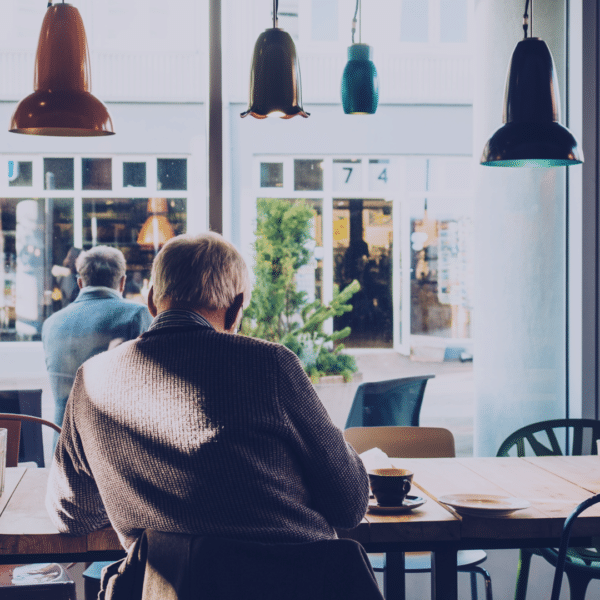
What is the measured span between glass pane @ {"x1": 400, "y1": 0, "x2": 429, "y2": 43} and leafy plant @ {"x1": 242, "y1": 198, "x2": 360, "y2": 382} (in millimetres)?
1257

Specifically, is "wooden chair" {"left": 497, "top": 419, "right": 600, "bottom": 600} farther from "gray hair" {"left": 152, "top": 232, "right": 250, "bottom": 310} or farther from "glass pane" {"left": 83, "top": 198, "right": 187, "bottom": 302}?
"glass pane" {"left": 83, "top": 198, "right": 187, "bottom": 302}

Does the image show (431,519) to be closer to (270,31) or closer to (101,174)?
(270,31)

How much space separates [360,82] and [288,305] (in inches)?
65.2

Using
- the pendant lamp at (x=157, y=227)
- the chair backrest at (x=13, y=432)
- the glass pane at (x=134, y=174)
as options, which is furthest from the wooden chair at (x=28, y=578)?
the glass pane at (x=134, y=174)

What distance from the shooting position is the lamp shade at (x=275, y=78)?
221 centimetres

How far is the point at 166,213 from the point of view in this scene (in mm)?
3959

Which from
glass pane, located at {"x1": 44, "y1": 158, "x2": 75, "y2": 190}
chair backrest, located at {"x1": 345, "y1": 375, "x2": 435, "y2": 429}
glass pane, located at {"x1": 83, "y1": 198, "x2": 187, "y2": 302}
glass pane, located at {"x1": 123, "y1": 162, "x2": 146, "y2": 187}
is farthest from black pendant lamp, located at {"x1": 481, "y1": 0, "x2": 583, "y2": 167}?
glass pane, located at {"x1": 44, "y1": 158, "x2": 75, "y2": 190}

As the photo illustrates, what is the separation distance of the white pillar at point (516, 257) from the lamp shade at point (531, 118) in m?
1.45

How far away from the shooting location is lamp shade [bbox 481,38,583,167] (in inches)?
84.5

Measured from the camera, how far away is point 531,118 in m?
2.20

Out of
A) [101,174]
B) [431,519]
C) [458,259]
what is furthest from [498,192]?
[431,519]

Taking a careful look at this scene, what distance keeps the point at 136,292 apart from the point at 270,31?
1970 mm

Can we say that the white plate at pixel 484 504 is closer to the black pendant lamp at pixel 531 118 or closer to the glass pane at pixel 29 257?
the black pendant lamp at pixel 531 118

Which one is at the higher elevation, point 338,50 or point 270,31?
point 338,50
